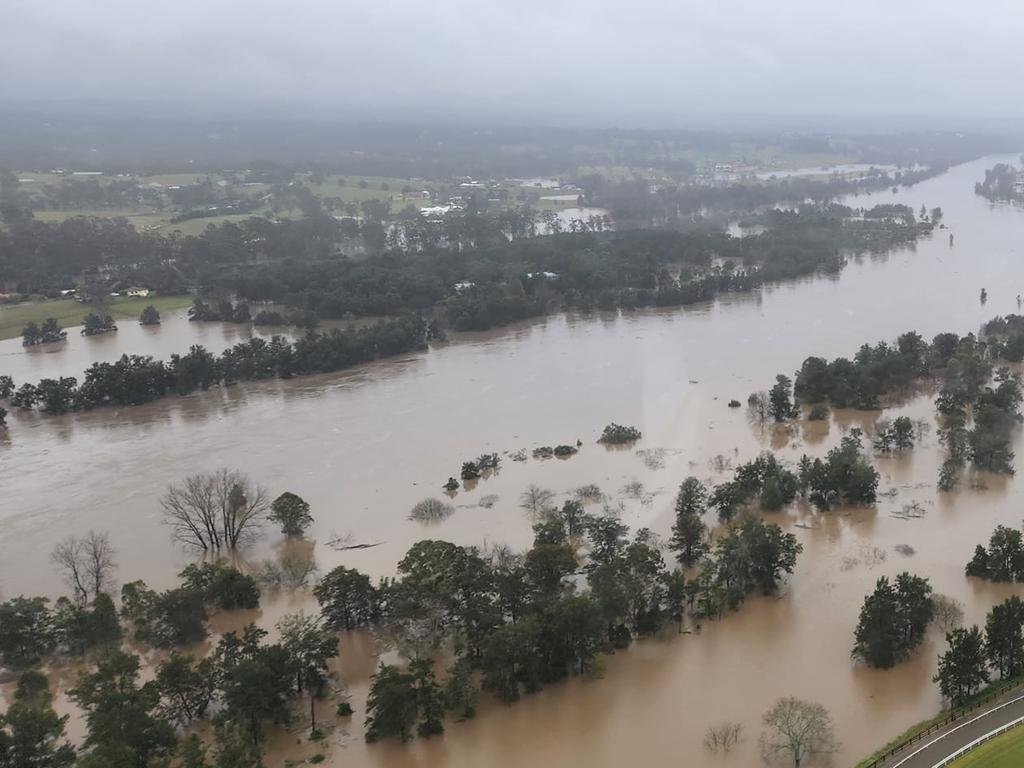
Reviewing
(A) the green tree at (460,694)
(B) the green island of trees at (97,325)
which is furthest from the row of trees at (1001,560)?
(B) the green island of trees at (97,325)

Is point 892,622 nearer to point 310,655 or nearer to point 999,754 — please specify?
point 999,754

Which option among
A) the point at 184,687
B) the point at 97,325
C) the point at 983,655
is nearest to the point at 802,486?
A: the point at 983,655

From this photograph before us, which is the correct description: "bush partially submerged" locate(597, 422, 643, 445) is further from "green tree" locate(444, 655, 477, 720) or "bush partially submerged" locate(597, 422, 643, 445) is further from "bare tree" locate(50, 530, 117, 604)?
"bare tree" locate(50, 530, 117, 604)

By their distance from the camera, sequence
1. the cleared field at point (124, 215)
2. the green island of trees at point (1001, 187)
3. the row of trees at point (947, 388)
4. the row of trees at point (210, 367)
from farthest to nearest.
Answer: the green island of trees at point (1001, 187)
the cleared field at point (124, 215)
the row of trees at point (210, 367)
the row of trees at point (947, 388)

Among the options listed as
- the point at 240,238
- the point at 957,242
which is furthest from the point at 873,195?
the point at 240,238

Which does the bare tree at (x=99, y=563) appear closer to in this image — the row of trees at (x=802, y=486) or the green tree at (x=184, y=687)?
the green tree at (x=184, y=687)

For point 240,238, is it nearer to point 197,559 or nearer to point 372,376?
point 372,376

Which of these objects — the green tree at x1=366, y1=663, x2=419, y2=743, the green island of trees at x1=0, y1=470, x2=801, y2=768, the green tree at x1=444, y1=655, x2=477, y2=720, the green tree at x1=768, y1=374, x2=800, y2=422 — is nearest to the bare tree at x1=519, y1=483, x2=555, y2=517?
the green island of trees at x1=0, y1=470, x2=801, y2=768
